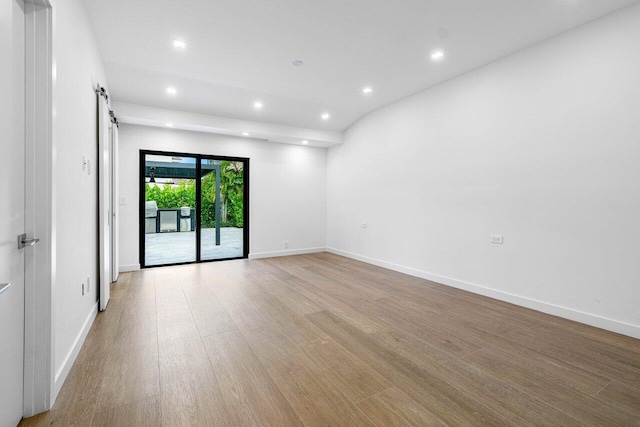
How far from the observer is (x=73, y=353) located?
2201 millimetres

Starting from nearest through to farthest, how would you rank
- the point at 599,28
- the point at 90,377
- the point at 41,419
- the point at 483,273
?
the point at 41,419 < the point at 90,377 < the point at 599,28 < the point at 483,273

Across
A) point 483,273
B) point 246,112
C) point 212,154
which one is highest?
point 246,112

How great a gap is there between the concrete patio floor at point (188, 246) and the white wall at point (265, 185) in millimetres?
536

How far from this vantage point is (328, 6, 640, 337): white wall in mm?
2773

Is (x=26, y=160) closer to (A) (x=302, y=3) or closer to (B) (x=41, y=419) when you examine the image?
(B) (x=41, y=419)

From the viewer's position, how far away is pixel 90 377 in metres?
2.02

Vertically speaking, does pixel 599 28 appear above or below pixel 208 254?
above

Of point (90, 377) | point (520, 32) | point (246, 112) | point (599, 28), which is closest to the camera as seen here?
point (90, 377)

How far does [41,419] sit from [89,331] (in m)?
1.21

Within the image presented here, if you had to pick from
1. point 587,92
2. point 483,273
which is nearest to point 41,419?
point 483,273

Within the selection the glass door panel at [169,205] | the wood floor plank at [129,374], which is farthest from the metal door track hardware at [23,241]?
the glass door panel at [169,205]

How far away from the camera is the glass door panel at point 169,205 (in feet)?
17.6

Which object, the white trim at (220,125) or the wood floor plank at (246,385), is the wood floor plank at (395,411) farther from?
the white trim at (220,125)

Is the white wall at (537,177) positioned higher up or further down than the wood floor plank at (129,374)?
higher up
